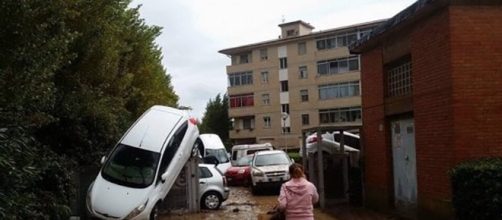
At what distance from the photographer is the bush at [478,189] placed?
31.4ft

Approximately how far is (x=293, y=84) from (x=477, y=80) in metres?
53.5

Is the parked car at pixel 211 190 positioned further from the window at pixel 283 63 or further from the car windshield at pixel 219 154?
the window at pixel 283 63

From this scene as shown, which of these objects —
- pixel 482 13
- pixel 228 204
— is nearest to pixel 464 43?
pixel 482 13

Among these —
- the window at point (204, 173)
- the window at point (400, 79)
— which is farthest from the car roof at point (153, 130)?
the window at point (400, 79)

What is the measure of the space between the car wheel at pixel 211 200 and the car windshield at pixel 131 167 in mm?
3548

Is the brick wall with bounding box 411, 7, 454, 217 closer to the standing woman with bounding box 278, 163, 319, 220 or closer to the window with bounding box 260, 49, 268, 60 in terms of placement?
the standing woman with bounding box 278, 163, 319, 220

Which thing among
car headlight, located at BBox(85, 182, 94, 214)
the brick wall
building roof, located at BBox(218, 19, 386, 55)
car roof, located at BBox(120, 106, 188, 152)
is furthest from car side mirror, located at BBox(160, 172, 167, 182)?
building roof, located at BBox(218, 19, 386, 55)

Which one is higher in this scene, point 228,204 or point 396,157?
point 396,157

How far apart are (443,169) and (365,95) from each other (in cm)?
532

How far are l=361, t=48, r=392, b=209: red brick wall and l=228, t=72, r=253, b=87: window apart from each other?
52.3 m

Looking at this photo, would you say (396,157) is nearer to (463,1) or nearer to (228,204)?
(463,1)

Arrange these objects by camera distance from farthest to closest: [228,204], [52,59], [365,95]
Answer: [228,204] → [365,95] → [52,59]

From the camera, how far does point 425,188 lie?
Result: 41.2 feet

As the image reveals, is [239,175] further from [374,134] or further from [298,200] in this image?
[298,200]
